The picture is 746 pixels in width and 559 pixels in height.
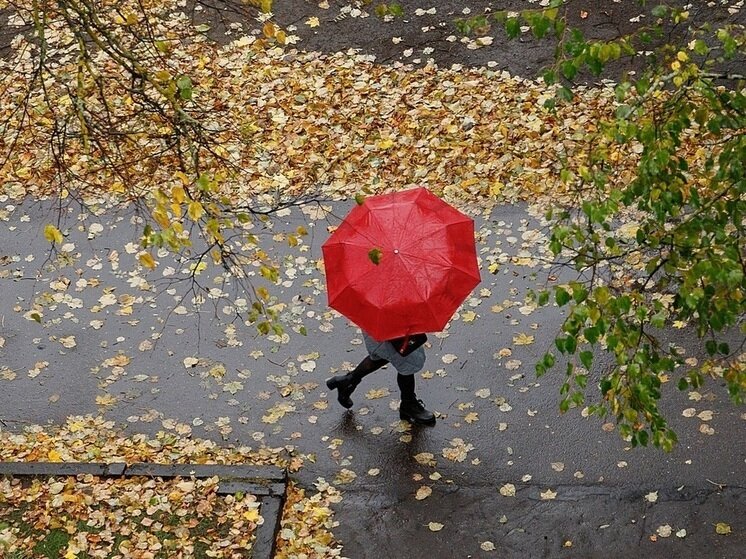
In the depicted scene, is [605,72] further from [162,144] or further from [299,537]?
[299,537]

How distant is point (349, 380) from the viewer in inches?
306

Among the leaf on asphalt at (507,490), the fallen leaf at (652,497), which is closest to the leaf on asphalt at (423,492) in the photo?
the leaf on asphalt at (507,490)

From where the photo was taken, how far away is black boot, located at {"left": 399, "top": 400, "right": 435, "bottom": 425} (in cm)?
774

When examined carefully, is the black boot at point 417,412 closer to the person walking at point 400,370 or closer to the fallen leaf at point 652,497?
the person walking at point 400,370

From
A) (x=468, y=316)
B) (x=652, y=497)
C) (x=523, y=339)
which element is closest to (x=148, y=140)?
(x=468, y=316)

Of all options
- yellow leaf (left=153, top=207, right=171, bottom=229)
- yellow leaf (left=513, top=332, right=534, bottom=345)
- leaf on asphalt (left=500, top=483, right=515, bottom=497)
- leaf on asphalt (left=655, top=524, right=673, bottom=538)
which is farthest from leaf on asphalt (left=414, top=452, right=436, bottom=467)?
yellow leaf (left=153, top=207, right=171, bottom=229)

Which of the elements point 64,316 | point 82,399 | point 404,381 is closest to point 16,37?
point 64,316

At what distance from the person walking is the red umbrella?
491 millimetres

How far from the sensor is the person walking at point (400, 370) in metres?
7.12

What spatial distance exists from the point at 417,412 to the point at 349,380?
56cm

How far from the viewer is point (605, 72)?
37.7 ft

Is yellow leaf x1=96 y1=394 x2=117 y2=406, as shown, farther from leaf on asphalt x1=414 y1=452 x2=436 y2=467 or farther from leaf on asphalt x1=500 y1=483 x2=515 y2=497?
leaf on asphalt x1=500 y1=483 x2=515 y2=497

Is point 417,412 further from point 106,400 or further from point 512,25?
point 512,25

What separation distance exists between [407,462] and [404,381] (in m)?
0.60
